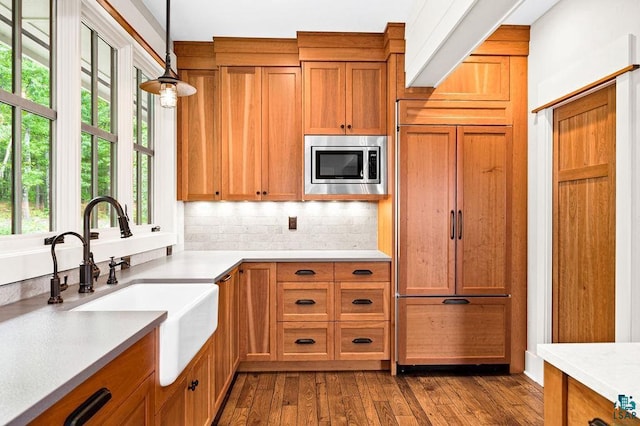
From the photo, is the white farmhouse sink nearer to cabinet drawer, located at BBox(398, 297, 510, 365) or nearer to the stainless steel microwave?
the stainless steel microwave

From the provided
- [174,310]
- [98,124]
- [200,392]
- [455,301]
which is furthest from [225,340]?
[455,301]

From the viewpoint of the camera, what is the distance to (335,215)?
3973 millimetres

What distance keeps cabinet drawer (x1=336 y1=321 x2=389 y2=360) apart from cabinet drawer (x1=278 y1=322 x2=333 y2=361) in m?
0.08

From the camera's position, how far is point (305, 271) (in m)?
3.38

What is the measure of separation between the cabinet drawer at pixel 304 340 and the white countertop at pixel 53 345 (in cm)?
152

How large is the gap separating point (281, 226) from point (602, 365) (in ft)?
10.00

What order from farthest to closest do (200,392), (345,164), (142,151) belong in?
(345,164)
(142,151)
(200,392)

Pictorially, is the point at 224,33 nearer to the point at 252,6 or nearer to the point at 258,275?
the point at 252,6

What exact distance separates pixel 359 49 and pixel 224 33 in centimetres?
111

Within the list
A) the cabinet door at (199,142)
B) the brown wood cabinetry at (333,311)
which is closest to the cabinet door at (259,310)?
the brown wood cabinetry at (333,311)

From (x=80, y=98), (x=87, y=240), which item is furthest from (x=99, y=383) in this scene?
(x=80, y=98)

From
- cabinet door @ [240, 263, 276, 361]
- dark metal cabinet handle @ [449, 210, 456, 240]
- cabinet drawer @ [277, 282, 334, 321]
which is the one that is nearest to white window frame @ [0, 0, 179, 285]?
cabinet door @ [240, 263, 276, 361]

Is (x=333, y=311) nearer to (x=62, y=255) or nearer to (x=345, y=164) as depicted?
(x=345, y=164)

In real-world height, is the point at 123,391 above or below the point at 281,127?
below
